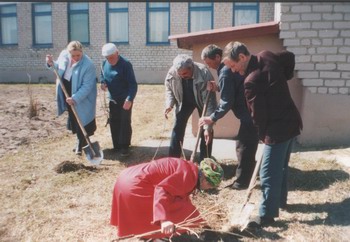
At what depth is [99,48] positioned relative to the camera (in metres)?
17.2

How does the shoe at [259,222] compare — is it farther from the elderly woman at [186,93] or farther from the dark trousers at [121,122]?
the dark trousers at [121,122]

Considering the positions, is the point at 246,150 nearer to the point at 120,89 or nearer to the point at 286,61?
the point at 286,61

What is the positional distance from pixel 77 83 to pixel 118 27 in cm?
1205

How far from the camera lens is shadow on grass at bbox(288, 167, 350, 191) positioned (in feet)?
14.8

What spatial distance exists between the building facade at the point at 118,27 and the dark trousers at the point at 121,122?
10.4m

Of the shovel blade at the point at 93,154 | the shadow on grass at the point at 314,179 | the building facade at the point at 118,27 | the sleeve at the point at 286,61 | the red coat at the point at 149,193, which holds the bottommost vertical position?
the shadow on grass at the point at 314,179

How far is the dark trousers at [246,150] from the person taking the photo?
4379mm

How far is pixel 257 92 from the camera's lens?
3.25 metres

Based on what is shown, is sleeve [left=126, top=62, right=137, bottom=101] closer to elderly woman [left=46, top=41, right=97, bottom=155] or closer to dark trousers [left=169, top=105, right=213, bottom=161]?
elderly woman [left=46, top=41, right=97, bottom=155]

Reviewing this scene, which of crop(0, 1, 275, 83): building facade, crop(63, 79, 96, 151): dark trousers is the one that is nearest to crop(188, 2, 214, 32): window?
crop(0, 1, 275, 83): building facade

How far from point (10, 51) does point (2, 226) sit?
16.4 meters

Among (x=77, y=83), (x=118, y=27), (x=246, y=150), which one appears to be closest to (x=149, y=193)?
(x=246, y=150)

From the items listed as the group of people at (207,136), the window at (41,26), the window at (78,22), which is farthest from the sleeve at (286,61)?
the window at (41,26)

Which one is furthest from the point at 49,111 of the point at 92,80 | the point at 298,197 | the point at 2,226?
the point at 298,197
